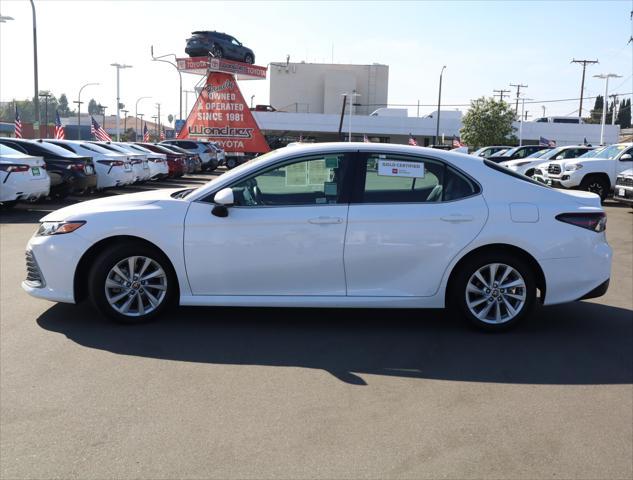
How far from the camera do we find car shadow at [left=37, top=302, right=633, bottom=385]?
495 centimetres

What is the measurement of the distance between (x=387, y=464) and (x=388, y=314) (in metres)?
3.06

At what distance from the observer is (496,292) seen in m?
5.76

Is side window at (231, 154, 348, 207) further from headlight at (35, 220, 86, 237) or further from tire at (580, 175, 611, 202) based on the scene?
tire at (580, 175, 611, 202)

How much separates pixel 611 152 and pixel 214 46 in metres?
32.4

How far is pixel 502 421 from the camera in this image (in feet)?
13.3

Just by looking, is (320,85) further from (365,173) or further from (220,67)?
(365,173)

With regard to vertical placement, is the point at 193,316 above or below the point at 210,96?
below

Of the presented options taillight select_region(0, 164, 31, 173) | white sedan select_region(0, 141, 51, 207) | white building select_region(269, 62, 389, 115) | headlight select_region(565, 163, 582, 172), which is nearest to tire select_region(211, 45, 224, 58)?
headlight select_region(565, 163, 582, 172)

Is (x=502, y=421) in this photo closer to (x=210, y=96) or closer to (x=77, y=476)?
(x=77, y=476)

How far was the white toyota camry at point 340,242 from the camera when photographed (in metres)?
5.62

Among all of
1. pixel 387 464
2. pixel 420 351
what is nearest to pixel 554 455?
pixel 387 464

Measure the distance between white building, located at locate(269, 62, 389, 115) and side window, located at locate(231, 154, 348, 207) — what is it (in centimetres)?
10227

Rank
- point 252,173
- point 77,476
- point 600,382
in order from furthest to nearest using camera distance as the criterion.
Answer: point 252,173
point 600,382
point 77,476

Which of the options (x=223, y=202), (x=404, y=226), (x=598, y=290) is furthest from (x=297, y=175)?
(x=598, y=290)
